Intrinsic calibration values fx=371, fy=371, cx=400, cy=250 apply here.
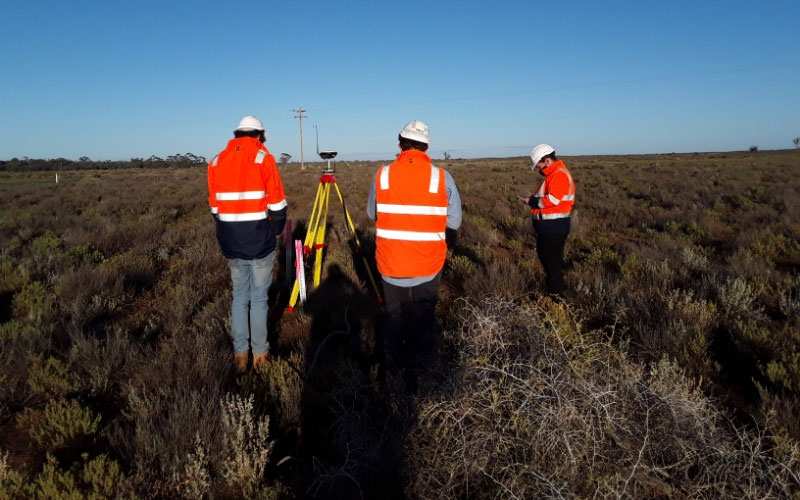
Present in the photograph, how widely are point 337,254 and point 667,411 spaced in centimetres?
607

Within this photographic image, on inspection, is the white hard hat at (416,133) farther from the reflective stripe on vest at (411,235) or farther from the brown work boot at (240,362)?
the brown work boot at (240,362)

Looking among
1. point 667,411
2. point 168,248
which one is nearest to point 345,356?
point 667,411

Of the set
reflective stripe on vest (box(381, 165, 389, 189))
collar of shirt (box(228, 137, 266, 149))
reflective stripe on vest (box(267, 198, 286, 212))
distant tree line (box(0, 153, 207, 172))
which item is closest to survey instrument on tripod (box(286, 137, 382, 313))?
reflective stripe on vest (box(267, 198, 286, 212))

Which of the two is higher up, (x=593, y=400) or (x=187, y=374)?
(x=593, y=400)

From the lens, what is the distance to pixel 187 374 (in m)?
3.23

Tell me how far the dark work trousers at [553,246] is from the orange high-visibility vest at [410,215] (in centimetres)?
217

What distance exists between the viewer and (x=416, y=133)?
2.81 metres

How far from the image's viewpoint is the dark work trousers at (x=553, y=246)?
459 centimetres

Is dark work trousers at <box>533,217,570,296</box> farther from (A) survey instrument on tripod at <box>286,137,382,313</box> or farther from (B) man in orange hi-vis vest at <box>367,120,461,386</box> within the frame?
(A) survey instrument on tripod at <box>286,137,382,313</box>

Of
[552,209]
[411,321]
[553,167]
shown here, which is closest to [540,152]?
[553,167]

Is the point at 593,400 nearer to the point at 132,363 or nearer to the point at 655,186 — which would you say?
the point at 132,363

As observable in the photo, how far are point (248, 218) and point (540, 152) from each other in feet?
11.5

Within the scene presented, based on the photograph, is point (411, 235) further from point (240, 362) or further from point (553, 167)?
point (553, 167)

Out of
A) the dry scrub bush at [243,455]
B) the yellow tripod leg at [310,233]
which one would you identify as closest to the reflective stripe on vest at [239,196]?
the yellow tripod leg at [310,233]
